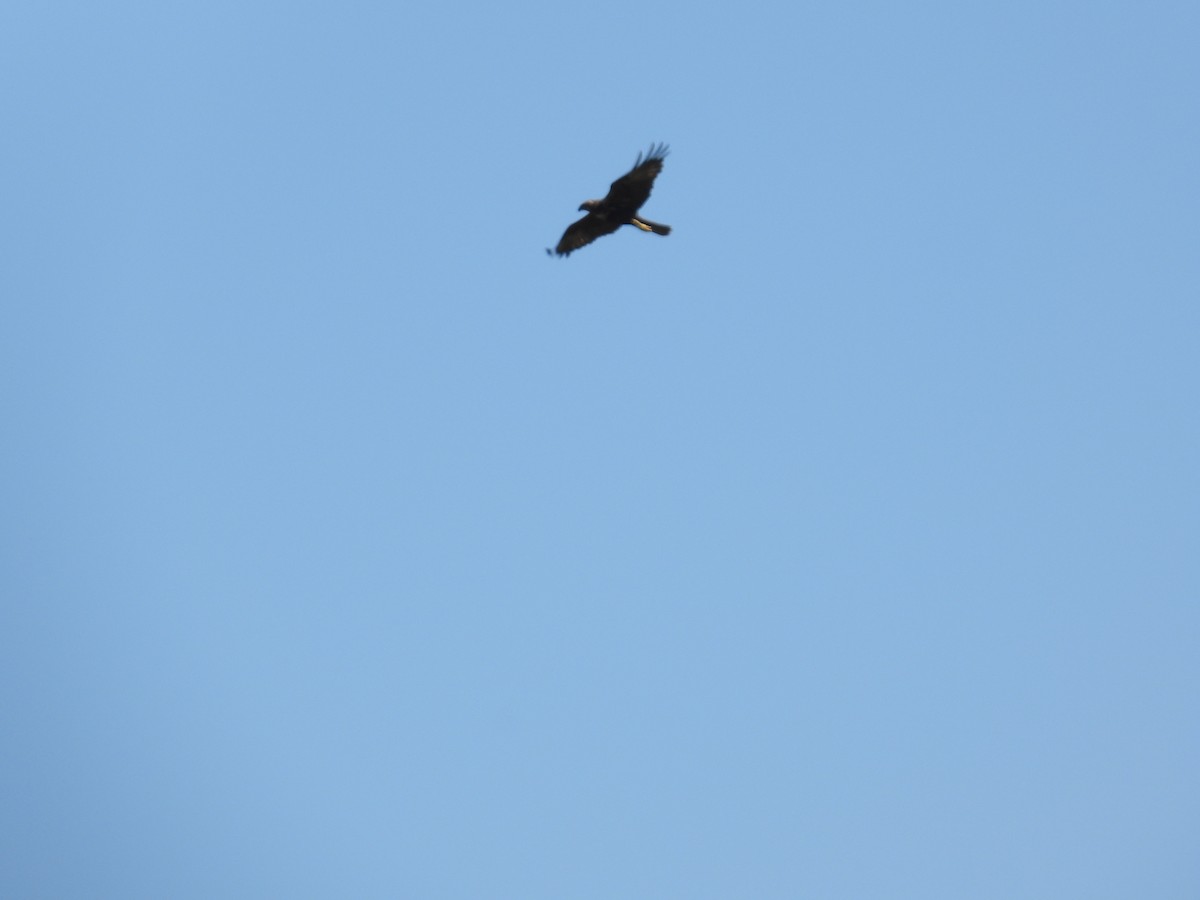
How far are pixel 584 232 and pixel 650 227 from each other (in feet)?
4.72

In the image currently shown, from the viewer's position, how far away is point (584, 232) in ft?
197

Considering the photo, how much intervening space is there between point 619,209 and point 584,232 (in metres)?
1.13

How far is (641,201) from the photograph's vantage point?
58875mm

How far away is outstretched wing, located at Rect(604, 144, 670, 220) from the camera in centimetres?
5803

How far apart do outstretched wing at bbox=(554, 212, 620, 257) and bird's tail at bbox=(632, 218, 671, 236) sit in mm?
433

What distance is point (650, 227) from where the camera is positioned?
196 ft

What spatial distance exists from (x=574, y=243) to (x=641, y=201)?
1986 millimetres

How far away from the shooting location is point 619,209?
59250 mm

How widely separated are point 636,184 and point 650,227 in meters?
1.55

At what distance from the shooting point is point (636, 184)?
5828 cm

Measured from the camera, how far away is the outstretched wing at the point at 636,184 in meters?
58.0

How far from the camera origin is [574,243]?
60.1 metres

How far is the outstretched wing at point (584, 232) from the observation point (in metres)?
59.8

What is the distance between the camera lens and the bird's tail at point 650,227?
5947 cm
